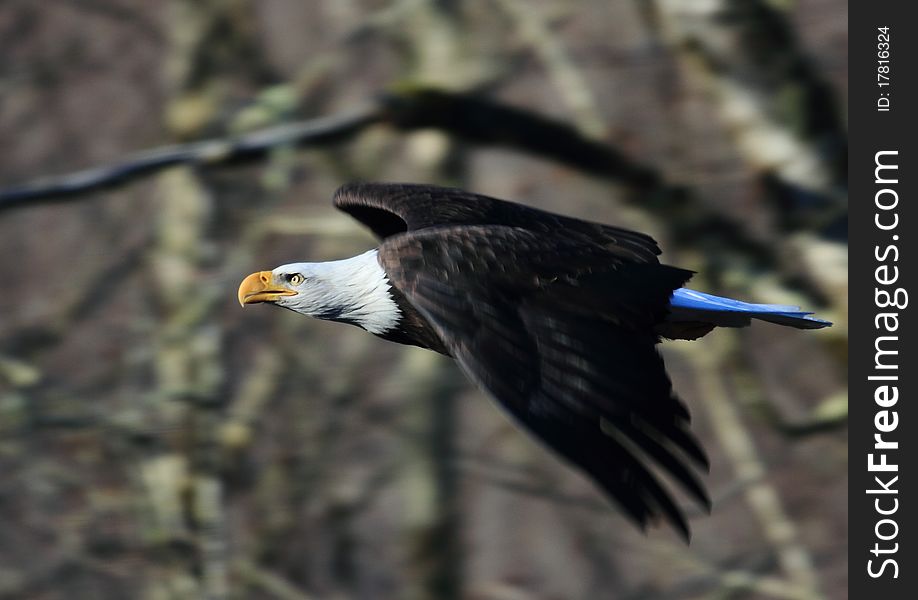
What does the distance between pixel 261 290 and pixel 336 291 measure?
417mm

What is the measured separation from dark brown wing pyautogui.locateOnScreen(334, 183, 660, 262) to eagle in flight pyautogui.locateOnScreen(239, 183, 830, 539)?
0.03 meters

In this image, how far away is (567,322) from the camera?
509 cm

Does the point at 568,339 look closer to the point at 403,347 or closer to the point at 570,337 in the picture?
the point at 570,337

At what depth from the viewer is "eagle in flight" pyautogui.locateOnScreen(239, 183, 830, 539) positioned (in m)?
4.64

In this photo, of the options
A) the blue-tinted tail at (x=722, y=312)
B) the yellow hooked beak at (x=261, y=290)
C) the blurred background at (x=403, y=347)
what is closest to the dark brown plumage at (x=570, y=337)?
the blue-tinted tail at (x=722, y=312)

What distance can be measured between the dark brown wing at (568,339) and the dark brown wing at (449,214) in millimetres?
559

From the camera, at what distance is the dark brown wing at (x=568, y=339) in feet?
15.1

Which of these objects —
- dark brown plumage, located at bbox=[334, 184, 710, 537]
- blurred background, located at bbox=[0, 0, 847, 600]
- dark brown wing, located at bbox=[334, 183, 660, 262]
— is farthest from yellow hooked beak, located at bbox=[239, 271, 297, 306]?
blurred background, located at bbox=[0, 0, 847, 600]

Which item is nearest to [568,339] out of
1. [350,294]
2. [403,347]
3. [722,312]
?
[722,312]

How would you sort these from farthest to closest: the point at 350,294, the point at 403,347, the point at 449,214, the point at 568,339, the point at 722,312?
1. the point at 403,347
2. the point at 449,214
3. the point at 350,294
4. the point at 722,312
5. the point at 568,339

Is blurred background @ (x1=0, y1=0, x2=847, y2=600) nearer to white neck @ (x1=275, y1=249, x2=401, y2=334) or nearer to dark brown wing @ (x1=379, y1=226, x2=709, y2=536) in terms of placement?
white neck @ (x1=275, y1=249, x2=401, y2=334)

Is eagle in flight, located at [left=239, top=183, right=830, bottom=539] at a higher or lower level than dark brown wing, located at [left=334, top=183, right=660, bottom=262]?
lower

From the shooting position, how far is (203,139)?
980 centimetres

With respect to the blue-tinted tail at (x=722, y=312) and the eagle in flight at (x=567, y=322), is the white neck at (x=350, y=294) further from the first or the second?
the blue-tinted tail at (x=722, y=312)
